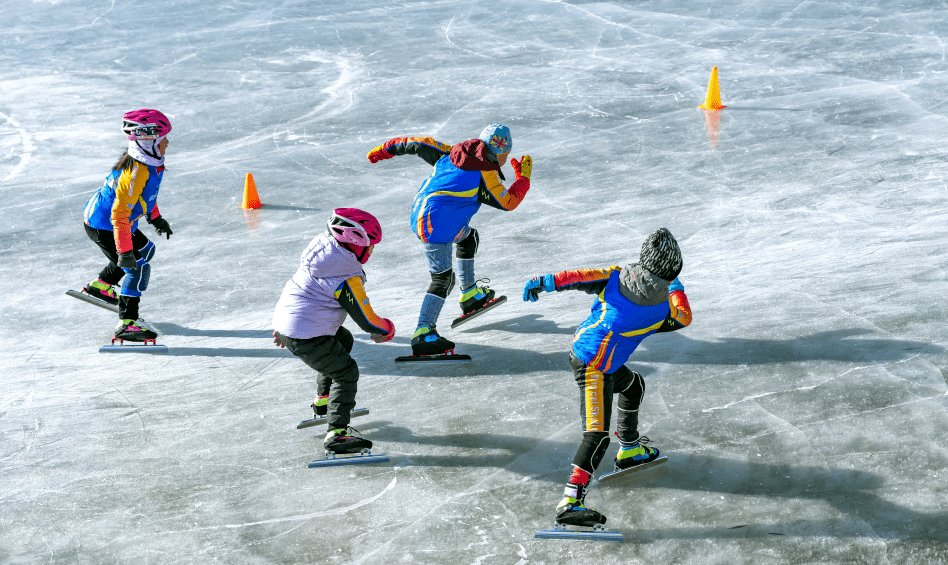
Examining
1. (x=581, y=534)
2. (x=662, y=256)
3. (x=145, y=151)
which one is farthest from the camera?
(x=145, y=151)

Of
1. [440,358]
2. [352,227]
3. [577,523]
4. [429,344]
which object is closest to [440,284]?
[429,344]

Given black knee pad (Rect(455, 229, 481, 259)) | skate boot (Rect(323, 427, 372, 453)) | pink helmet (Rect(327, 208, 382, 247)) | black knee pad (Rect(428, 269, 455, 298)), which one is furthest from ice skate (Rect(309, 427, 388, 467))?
black knee pad (Rect(455, 229, 481, 259))

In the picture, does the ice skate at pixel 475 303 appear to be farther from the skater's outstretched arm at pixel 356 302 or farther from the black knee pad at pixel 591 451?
the black knee pad at pixel 591 451

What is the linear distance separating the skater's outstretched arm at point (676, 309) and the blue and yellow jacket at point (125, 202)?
4.89 meters

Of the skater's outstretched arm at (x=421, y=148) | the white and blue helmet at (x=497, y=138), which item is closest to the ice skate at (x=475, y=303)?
the skater's outstretched arm at (x=421, y=148)

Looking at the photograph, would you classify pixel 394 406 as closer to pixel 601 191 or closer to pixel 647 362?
pixel 647 362

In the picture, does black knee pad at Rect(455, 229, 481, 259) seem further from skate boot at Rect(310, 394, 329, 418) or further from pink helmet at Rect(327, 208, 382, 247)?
pink helmet at Rect(327, 208, 382, 247)

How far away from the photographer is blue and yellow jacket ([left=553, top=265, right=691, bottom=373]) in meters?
5.03

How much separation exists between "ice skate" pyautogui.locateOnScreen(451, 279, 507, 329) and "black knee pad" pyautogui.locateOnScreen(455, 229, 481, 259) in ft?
1.10

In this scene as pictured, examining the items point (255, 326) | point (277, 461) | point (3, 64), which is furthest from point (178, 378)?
point (3, 64)

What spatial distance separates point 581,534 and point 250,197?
8004 millimetres

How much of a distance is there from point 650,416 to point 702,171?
620 cm

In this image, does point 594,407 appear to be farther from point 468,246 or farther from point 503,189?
point 468,246

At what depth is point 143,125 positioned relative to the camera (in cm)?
759
